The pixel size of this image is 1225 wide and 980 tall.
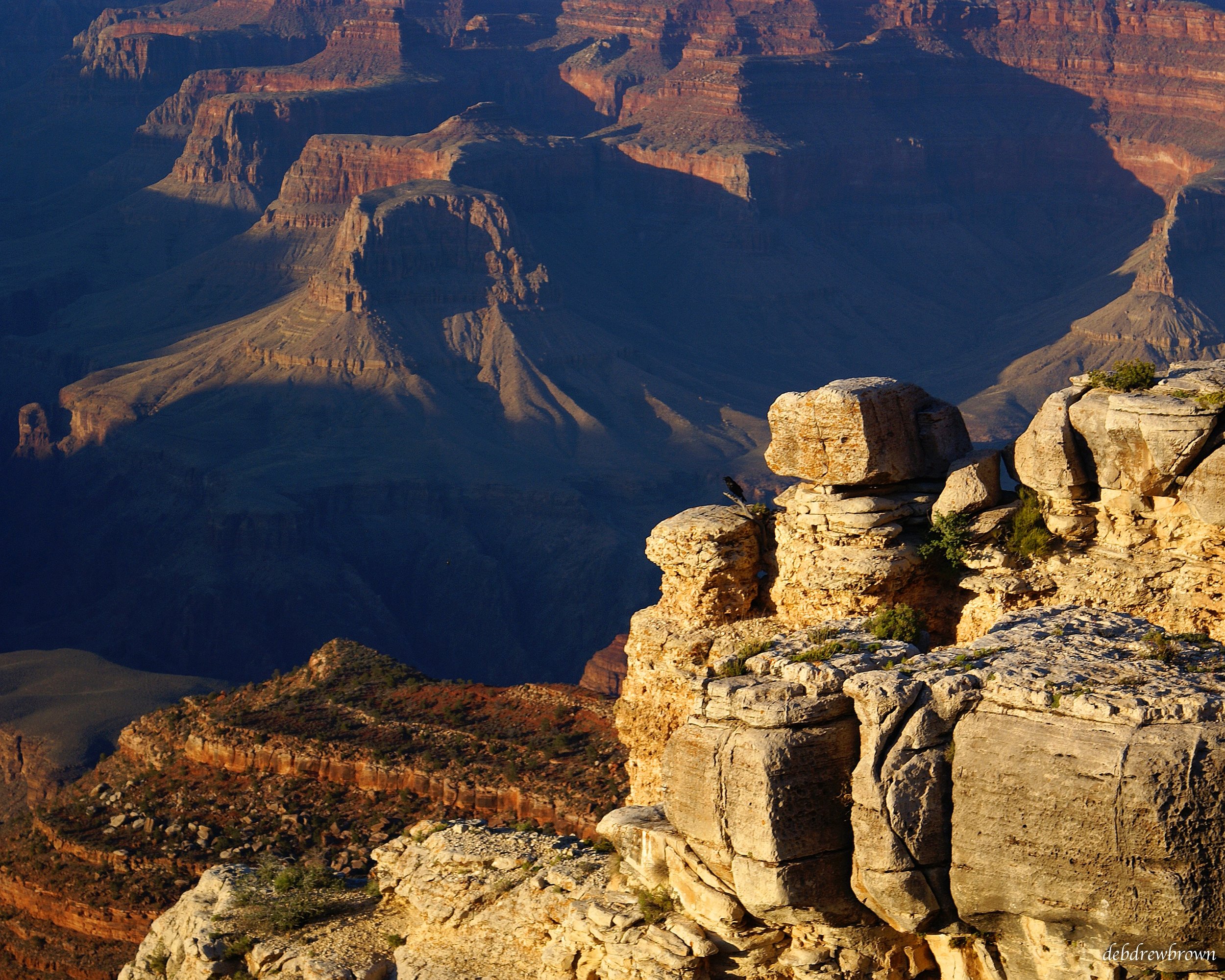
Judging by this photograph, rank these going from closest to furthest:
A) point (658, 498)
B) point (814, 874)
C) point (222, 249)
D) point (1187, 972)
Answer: point (1187, 972) → point (814, 874) → point (658, 498) → point (222, 249)

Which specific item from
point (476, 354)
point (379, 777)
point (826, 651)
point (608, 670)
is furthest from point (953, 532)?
point (476, 354)

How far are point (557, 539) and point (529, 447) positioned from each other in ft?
54.7

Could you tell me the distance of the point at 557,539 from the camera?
125 meters

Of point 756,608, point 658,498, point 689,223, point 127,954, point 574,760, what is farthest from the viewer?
→ point 689,223

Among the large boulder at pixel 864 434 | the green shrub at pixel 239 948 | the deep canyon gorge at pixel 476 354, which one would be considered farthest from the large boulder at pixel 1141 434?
the deep canyon gorge at pixel 476 354

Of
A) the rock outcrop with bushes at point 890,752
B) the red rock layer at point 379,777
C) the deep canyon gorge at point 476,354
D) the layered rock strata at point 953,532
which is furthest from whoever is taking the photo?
the deep canyon gorge at point 476,354

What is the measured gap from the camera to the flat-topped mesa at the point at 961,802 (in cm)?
1825

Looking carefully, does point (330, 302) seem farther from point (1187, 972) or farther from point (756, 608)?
point (1187, 972)

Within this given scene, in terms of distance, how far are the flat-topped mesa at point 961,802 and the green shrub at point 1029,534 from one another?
420 centimetres

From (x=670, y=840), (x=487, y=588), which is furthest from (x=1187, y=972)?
(x=487, y=588)

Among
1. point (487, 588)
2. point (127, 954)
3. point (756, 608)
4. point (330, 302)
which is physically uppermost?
point (756, 608)

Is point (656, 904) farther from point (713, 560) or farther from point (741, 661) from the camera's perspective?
point (713, 560)

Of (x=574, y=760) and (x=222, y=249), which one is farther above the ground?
(x=574, y=760)

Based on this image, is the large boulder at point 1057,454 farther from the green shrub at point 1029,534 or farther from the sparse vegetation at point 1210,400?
the sparse vegetation at point 1210,400
